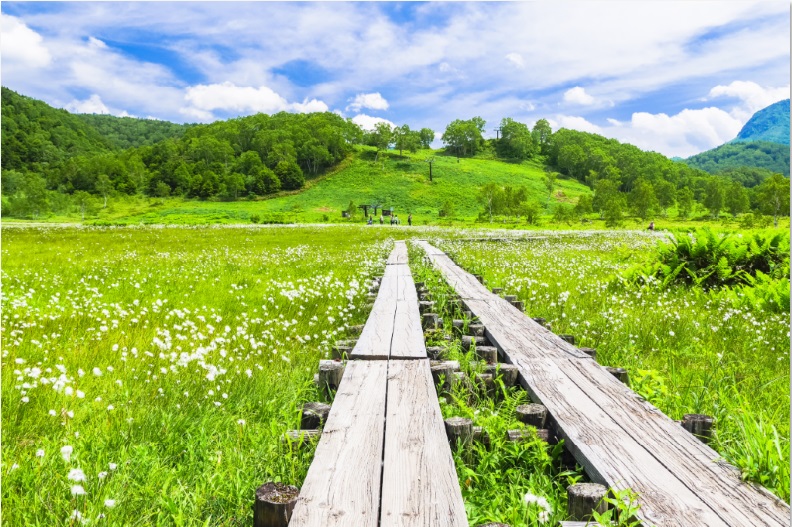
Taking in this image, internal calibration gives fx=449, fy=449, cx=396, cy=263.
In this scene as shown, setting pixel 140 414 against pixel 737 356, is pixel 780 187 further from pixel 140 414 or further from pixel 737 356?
pixel 140 414

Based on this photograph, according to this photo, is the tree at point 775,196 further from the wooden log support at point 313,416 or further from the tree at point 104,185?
the tree at point 104,185

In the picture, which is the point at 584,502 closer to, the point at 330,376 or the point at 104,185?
the point at 330,376

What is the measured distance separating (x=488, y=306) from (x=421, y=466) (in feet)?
15.0

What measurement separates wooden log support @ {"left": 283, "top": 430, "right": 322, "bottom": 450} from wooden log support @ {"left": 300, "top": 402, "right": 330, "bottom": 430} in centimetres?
13

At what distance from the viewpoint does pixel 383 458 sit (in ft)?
8.14

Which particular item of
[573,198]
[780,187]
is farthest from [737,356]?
[573,198]

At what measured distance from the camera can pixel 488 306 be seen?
6750 millimetres

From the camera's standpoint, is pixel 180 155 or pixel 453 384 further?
pixel 180 155

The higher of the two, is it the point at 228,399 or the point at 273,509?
the point at 273,509

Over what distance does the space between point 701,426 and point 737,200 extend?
129m

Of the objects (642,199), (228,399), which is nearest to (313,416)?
(228,399)

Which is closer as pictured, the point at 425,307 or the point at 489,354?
the point at 489,354

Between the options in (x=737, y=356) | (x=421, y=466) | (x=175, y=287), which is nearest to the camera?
(x=421, y=466)

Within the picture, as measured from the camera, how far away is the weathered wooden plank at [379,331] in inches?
172
